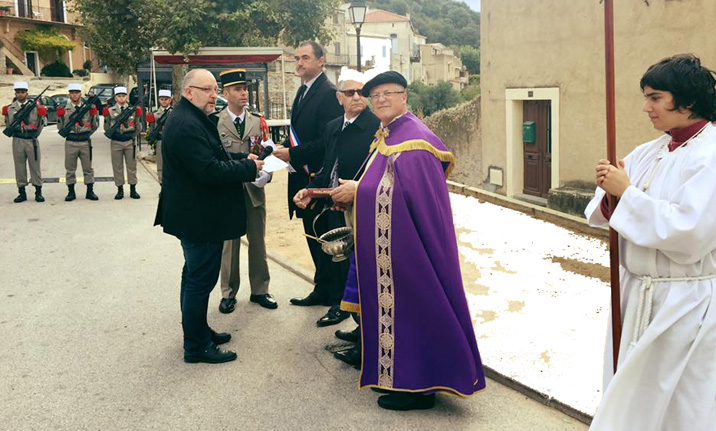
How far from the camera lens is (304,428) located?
13.2ft

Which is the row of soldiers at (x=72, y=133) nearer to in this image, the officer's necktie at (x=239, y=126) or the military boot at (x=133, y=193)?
the military boot at (x=133, y=193)

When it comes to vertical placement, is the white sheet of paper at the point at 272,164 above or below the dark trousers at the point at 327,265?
above

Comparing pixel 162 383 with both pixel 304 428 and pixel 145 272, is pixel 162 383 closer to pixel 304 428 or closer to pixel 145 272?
pixel 304 428

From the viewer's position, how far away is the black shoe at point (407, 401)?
13.8 feet

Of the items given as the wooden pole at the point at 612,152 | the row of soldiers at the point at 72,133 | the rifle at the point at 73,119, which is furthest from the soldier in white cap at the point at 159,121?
the wooden pole at the point at 612,152

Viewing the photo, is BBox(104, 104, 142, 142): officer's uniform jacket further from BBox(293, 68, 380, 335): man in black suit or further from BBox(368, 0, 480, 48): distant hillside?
Result: BBox(368, 0, 480, 48): distant hillside

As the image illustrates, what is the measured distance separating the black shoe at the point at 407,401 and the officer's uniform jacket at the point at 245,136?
8.37ft

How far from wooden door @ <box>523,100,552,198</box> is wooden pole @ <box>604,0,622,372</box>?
950 cm

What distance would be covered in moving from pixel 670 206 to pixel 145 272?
19.4 ft

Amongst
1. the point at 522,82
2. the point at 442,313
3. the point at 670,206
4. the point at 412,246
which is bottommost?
the point at 442,313

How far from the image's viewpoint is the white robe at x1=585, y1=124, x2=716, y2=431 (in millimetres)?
2795

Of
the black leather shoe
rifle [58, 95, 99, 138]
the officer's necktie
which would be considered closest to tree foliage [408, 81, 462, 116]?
rifle [58, 95, 99, 138]

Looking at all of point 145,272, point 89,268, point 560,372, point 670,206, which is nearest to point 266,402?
point 560,372

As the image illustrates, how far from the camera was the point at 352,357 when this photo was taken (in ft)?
16.4
